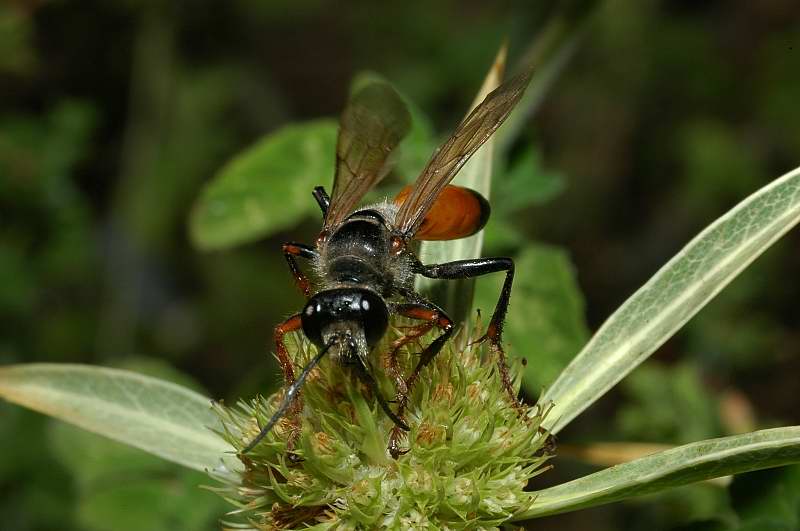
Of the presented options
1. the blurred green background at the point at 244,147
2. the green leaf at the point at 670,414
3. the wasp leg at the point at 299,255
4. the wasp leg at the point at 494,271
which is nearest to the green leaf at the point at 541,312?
the wasp leg at the point at 494,271

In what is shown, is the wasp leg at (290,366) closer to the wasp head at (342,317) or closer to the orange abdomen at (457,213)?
the wasp head at (342,317)

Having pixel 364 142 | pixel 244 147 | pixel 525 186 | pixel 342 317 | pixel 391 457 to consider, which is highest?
pixel 244 147

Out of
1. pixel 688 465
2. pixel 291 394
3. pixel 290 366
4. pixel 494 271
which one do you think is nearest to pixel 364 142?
pixel 494 271

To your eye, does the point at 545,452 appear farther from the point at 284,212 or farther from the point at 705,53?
the point at 705,53

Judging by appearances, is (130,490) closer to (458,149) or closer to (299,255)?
(299,255)

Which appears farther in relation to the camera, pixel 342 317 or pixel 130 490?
pixel 130 490

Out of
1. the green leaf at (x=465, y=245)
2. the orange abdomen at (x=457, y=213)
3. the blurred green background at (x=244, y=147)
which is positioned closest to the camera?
the orange abdomen at (x=457, y=213)

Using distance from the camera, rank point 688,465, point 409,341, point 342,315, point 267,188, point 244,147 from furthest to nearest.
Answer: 1. point 244,147
2. point 267,188
3. point 409,341
4. point 342,315
5. point 688,465
